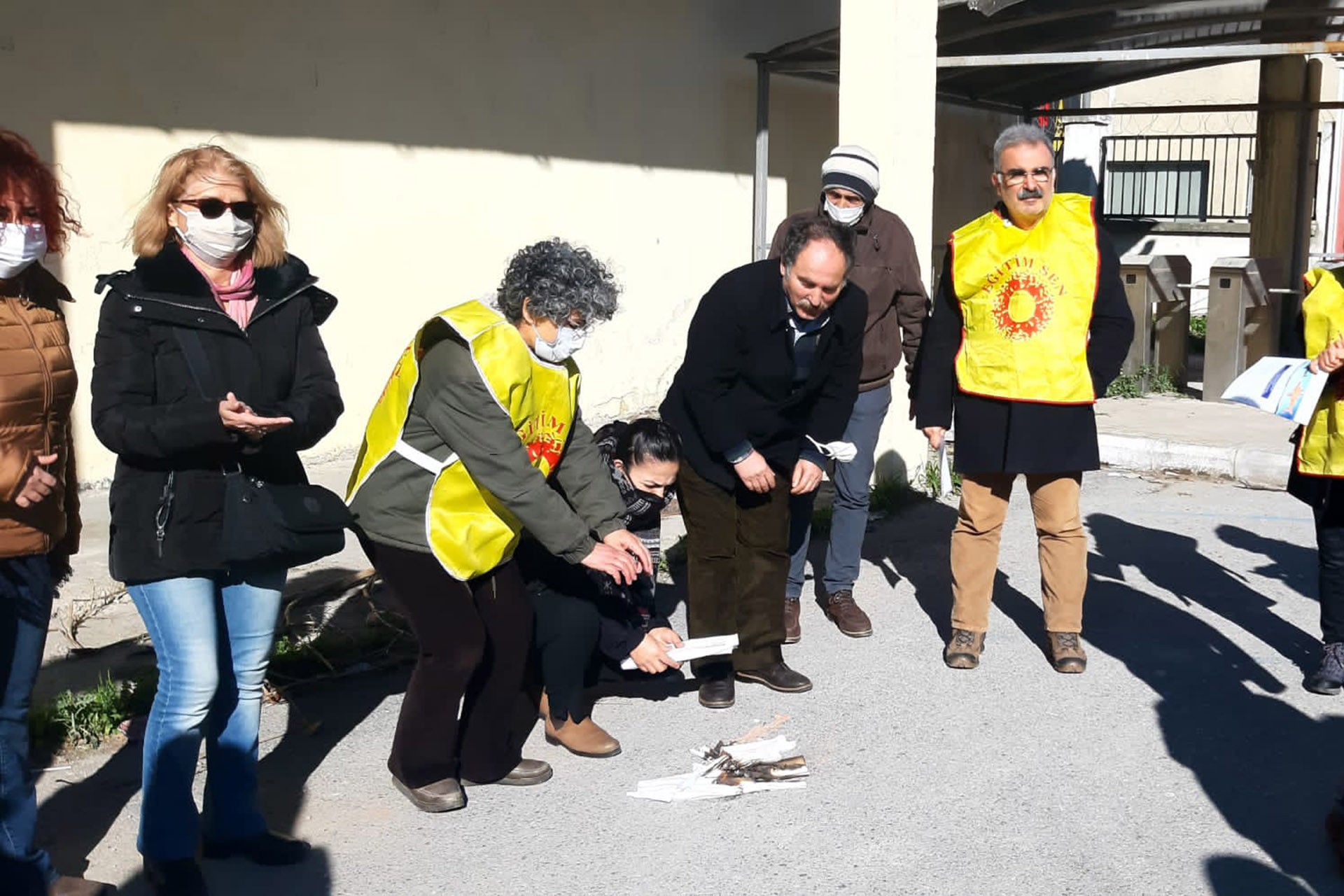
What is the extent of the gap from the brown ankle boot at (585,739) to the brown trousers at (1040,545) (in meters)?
1.57

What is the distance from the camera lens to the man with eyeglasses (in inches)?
195

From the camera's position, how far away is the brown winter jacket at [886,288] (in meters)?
5.68

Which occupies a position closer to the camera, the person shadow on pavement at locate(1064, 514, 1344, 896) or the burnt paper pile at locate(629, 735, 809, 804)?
the person shadow on pavement at locate(1064, 514, 1344, 896)

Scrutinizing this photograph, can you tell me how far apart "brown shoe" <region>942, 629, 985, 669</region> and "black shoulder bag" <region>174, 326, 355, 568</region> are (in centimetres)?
263

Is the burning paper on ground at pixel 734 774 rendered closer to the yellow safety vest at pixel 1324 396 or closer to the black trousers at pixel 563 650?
the black trousers at pixel 563 650

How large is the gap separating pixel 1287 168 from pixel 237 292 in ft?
39.3

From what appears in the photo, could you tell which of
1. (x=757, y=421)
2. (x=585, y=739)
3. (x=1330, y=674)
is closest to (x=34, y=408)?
(x=585, y=739)

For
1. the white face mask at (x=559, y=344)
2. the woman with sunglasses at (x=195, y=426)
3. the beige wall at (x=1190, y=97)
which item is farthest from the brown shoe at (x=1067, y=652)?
the beige wall at (x=1190, y=97)

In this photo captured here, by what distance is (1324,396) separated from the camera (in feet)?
16.3

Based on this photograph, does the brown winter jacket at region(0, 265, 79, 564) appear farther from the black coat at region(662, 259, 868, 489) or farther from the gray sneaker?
the gray sneaker

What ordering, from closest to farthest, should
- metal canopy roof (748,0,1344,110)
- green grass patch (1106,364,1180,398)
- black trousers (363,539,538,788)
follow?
black trousers (363,539,538,788)
metal canopy roof (748,0,1344,110)
green grass patch (1106,364,1180,398)

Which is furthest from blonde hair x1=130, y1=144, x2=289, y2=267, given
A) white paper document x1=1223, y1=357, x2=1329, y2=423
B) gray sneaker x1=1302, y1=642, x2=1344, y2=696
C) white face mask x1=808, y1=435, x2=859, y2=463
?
gray sneaker x1=1302, y1=642, x2=1344, y2=696

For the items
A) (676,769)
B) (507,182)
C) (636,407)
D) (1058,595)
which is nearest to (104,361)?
(676,769)

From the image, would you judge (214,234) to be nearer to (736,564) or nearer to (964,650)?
(736,564)
